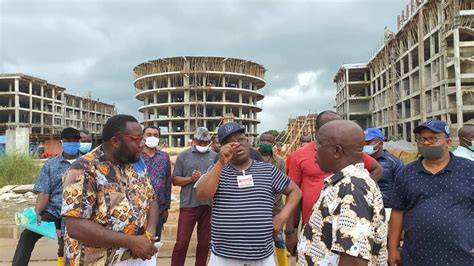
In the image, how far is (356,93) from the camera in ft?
204

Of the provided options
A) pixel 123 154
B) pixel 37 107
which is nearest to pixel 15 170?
pixel 123 154

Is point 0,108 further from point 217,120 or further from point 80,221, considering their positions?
point 80,221

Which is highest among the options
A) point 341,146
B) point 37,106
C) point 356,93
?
point 356,93

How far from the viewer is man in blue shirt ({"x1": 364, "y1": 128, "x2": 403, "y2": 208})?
400cm

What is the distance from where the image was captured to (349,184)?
5.80 feet

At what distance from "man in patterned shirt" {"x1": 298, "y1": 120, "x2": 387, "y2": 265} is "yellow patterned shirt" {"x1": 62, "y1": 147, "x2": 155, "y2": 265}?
107 centimetres

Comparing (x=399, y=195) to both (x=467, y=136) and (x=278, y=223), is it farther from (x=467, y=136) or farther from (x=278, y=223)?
(x=467, y=136)

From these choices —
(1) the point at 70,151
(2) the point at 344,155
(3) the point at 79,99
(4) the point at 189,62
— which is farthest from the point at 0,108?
(2) the point at 344,155

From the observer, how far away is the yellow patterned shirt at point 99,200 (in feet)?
7.15

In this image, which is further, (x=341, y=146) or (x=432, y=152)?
(x=432, y=152)

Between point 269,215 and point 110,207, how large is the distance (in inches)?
49.9

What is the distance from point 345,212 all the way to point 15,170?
589 inches

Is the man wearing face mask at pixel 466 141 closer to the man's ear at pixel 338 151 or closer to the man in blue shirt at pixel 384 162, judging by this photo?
the man in blue shirt at pixel 384 162

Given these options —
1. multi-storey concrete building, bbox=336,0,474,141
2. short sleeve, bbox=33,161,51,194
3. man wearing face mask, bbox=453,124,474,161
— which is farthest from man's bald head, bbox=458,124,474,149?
multi-storey concrete building, bbox=336,0,474,141
